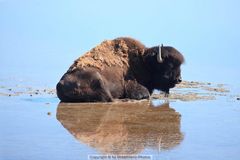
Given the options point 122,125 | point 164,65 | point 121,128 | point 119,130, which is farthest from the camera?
point 164,65

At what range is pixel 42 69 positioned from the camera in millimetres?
23484

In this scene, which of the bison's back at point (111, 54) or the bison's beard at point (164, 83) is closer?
the bison's back at point (111, 54)

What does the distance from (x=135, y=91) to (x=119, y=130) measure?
4737 mm

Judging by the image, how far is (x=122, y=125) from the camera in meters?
9.66

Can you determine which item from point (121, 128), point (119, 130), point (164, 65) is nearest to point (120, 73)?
point (164, 65)

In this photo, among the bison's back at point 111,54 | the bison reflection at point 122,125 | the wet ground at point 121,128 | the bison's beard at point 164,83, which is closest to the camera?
the wet ground at point 121,128

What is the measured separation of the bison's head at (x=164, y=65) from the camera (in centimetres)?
1437

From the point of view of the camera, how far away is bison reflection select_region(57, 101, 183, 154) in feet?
26.0

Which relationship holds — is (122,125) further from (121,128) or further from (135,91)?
(135,91)

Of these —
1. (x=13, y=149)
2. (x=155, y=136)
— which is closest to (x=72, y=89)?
(x=155, y=136)

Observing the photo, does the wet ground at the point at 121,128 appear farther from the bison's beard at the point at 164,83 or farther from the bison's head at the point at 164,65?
the bison's head at the point at 164,65

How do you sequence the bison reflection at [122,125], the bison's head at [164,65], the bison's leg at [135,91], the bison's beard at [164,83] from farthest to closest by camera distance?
the bison's beard at [164,83] → the bison's head at [164,65] → the bison's leg at [135,91] → the bison reflection at [122,125]

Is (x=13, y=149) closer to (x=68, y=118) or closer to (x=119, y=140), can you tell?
(x=119, y=140)

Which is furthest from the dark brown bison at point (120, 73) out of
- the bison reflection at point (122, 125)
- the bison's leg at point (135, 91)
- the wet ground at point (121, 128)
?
the bison reflection at point (122, 125)
